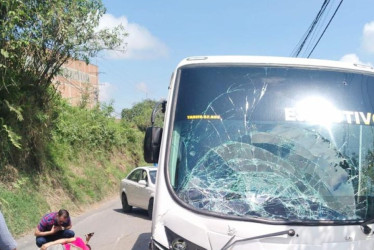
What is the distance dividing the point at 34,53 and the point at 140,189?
4.93m

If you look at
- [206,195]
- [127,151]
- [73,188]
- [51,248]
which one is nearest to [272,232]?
[206,195]

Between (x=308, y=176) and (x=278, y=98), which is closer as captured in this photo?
(x=308, y=176)

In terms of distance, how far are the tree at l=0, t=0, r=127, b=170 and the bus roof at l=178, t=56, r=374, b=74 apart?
6996 millimetres

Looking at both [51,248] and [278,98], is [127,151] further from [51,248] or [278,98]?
[278,98]

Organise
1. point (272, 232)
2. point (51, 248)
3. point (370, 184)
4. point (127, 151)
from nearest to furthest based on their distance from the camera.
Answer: point (272, 232) < point (370, 184) < point (51, 248) < point (127, 151)

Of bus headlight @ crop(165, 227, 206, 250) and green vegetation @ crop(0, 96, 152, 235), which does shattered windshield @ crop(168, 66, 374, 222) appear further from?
green vegetation @ crop(0, 96, 152, 235)

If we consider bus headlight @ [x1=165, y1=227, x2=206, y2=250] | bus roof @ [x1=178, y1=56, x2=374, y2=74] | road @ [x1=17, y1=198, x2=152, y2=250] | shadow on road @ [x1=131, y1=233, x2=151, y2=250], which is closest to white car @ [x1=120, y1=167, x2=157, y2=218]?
road @ [x1=17, y1=198, x2=152, y2=250]

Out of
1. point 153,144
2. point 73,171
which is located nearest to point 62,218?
point 153,144

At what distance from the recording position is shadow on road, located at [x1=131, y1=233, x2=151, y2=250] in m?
9.15

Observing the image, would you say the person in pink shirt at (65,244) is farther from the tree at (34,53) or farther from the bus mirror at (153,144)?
the tree at (34,53)

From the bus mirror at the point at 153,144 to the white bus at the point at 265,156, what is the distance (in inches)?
0.4

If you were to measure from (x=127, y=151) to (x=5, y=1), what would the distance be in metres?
20.3

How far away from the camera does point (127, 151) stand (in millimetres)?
30141

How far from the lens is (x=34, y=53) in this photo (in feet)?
40.5
